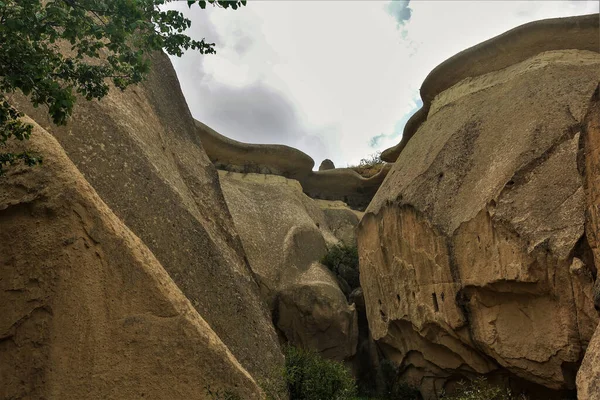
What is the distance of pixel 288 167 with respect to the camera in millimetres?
20906

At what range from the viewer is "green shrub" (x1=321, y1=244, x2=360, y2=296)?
53.6 ft

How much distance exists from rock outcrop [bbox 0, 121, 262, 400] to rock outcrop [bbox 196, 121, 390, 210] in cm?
1358

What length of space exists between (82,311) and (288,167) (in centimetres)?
1618

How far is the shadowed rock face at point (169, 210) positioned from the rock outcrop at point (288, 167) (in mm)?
9956

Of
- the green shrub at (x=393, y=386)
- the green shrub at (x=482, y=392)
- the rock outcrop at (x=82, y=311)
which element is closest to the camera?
the rock outcrop at (x=82, y=311)

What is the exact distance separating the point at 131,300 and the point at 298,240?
11.7 m

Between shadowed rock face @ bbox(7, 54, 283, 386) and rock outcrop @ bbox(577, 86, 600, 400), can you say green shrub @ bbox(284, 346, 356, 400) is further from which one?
rock outcrop @ bbox(577, 86, 600, 400)

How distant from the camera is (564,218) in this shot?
295 inches

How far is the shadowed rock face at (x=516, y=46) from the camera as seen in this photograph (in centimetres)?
1070

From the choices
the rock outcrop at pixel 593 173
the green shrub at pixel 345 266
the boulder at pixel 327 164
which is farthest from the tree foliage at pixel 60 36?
the boulder at pixel 327 164

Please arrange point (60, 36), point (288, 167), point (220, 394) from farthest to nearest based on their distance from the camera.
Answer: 1. point (288, 167)
2. point (220, 394)
3. point (60, 36)

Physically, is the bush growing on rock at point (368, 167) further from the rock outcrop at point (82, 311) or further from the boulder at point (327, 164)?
the rock outcrop at point (82, 311)

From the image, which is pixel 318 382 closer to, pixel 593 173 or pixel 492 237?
pixel 492 237

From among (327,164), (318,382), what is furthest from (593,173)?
(327,164)
